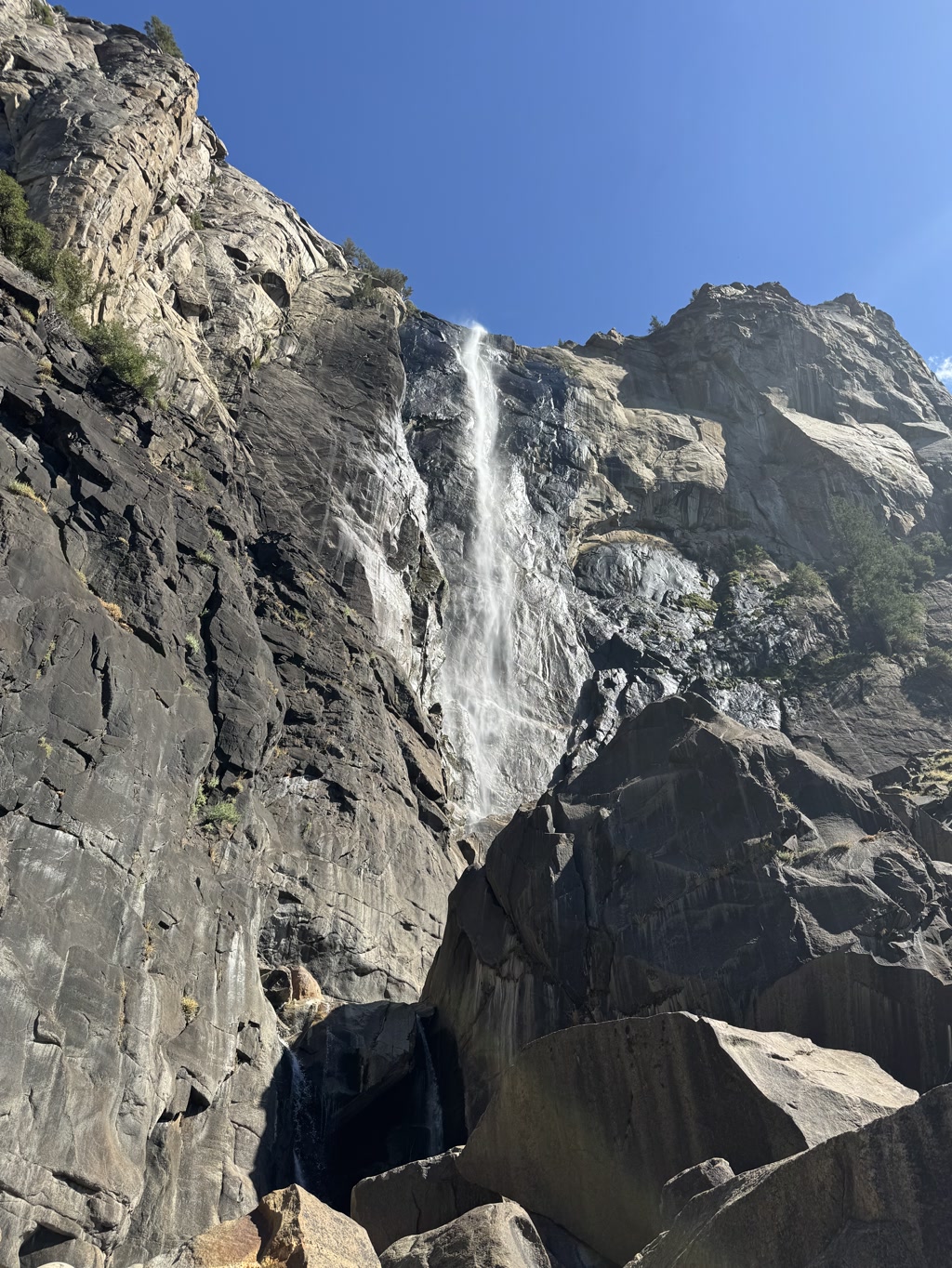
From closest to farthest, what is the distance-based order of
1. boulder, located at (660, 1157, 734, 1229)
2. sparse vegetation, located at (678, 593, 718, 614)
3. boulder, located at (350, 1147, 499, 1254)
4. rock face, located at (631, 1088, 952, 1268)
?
rock face, located at (631, 1088, 952, 1268)
boulder, located at (660, 1157, 734, 1229)
boulder, located at (350, 1147, 499, 1254)
sparse vegetation, located at (678, 593, 718, 614)

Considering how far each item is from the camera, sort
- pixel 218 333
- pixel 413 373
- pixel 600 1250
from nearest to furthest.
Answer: pixel 600 1250
pixel 218 333
pixel 413 373

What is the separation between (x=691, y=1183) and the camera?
463 inches

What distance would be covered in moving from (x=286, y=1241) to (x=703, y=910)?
14593 millimetres

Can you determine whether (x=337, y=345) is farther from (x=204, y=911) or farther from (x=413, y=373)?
(x=204, y=911)

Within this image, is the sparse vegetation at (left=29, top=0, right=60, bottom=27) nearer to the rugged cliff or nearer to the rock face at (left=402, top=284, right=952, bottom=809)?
the rugged cliff

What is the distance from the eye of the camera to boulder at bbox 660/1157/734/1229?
38.1 ft

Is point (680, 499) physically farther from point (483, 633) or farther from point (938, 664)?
point (483, 633)

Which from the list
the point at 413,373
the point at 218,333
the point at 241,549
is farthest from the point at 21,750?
the point at 413,373

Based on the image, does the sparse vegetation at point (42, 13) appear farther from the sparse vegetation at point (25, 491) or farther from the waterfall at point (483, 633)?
the sparse vegetation at point (25, 491)

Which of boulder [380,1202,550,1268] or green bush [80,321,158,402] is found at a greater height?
green bush [80,321,158,402]

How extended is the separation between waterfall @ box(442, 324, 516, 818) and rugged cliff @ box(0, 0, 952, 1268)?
217 millimetres

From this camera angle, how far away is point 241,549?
3438cm

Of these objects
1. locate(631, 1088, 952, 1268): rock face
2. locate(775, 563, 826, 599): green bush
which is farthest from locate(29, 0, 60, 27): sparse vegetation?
locate(631, 1088, 952, 1268): rock face

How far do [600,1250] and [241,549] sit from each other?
2445 cm
